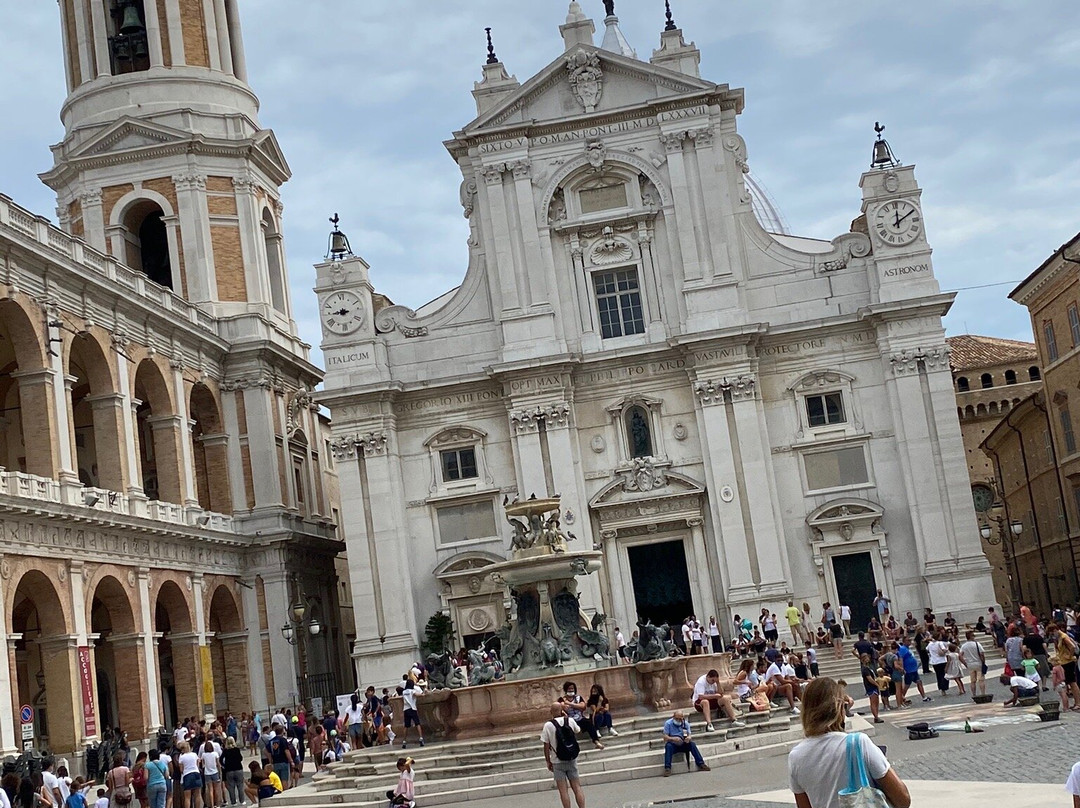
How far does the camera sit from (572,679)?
2547cm

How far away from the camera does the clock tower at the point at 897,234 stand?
4438 cm

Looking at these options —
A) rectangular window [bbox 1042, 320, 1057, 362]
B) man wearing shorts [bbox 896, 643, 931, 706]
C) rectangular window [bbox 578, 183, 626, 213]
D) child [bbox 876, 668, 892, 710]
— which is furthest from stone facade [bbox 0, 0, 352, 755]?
rectangular window [bbox 1042, 320, 1057, 362]

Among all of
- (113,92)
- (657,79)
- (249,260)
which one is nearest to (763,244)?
(657,79)

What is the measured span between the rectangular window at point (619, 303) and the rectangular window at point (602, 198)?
2135 mm

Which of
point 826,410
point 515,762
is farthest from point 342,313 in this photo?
point 515,762

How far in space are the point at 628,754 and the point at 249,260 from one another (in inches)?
1283

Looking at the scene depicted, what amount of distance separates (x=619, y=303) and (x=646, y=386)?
2852 millimetres

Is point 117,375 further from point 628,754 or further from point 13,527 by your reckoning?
point 628,754

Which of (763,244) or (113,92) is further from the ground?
(113,92)

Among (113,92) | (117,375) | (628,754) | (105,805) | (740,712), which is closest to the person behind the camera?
(105,805)

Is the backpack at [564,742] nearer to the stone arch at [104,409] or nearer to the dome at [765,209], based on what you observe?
the stone arch at [104,409]

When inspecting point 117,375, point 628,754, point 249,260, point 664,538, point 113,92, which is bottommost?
point 628,754

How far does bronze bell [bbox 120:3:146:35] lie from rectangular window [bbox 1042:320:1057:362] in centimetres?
3390

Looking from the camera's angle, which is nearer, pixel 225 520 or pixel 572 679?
pixel 572 679
